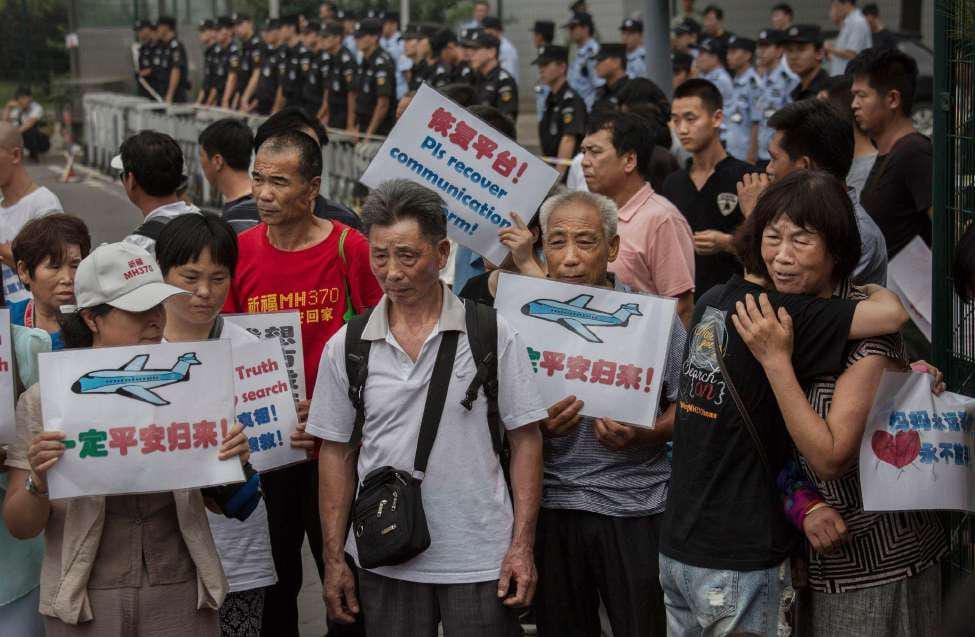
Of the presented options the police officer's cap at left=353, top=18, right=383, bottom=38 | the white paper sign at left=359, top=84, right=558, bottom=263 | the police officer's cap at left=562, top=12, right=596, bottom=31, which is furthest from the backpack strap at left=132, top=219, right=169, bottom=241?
the police officer's cap at left=353, top=18, right=383, bottom=38

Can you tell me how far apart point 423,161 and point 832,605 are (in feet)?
8.85

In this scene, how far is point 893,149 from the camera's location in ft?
20.0

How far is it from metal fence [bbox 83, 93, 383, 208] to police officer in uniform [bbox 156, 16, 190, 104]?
176 centimetres

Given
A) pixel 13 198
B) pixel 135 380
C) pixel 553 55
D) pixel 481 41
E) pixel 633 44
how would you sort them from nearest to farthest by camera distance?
1. pixel 135 380
2. pixel 13 198
3. pixel 553 55
4. pixel 481 41
5. pixel 633 44

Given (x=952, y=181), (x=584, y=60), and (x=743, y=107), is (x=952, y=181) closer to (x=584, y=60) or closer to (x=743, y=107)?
(x=743, y=107)

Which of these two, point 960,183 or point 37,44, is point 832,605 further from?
point 37,44

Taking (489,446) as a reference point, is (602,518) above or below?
below

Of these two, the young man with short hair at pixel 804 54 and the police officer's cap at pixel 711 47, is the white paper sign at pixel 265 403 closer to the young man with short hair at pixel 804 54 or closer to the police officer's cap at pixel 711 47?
the young man with short hair at pixel 804 54

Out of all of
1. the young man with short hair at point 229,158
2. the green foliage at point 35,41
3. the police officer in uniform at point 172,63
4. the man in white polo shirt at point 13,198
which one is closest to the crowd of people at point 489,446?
the young man with short hair at point 229,158

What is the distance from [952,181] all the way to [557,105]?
8755 millimetres

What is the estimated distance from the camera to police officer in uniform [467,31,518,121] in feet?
46.4

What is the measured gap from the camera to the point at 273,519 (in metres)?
4.88

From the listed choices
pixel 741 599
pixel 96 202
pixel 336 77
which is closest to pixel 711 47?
pixel 336 77

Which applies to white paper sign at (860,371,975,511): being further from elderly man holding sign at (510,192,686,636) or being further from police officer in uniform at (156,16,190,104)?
police officer in uniform at (156,16,190,104)
